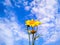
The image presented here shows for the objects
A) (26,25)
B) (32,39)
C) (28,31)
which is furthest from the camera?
(26,25)

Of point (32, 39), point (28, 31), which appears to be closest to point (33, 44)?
point (32, 39)

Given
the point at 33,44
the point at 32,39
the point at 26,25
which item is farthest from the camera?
the point at 26,25

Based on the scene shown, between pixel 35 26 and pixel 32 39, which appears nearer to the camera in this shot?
pixel 32 39

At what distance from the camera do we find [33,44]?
2.55m

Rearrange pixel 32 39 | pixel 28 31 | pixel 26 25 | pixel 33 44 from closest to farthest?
pixel 33 44
pixel 32 39
pixel 28 31
pixel 26 25

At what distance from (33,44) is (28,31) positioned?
0.46 metres

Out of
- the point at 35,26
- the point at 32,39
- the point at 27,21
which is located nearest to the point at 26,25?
the point at 27,21

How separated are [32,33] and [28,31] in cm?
13

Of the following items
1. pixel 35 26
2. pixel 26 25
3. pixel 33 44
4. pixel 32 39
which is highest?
pixel 26 25

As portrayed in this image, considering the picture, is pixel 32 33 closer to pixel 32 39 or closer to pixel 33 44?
pixel 32 39

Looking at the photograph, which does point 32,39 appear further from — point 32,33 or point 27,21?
point 27,21

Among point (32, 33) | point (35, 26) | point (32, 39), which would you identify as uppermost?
point (35, 26)

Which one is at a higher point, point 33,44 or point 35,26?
point 35,26

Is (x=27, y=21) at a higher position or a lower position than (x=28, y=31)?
higher
